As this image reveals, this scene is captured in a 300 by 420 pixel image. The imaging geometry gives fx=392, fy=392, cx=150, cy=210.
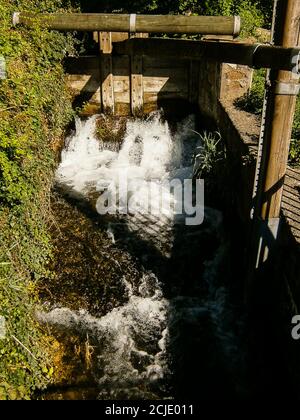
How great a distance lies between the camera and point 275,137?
429 centimetres

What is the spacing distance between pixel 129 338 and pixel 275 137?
10.2ft

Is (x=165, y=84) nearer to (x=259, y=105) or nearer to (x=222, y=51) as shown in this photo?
(x=259, y=105)

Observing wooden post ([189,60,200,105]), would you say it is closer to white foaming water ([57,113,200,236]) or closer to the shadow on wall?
white foaming water ([57,113,200,236])

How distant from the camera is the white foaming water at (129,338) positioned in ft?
15.3

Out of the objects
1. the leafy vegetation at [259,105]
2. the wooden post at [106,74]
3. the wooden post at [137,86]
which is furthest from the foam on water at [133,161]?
the leafy vegetation at [259,105]

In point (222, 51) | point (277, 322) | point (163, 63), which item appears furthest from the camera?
point (163, 63)

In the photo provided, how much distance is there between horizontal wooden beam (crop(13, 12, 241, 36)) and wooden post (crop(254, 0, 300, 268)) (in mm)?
3752

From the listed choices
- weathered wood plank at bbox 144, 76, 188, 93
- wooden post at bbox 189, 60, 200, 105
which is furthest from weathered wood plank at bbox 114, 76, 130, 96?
wooden post at bbox 189, 60, 200, 105

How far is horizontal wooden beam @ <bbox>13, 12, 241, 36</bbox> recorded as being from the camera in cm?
746

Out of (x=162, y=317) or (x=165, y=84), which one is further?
(x=165, y=84)

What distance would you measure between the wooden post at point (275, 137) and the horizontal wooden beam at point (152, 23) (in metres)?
3.75

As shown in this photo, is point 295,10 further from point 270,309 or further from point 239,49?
point 270,309

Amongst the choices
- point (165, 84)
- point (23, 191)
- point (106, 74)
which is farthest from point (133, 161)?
point (23, 191)

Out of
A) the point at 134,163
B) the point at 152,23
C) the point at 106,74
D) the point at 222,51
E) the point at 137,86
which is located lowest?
the point at 134,163
